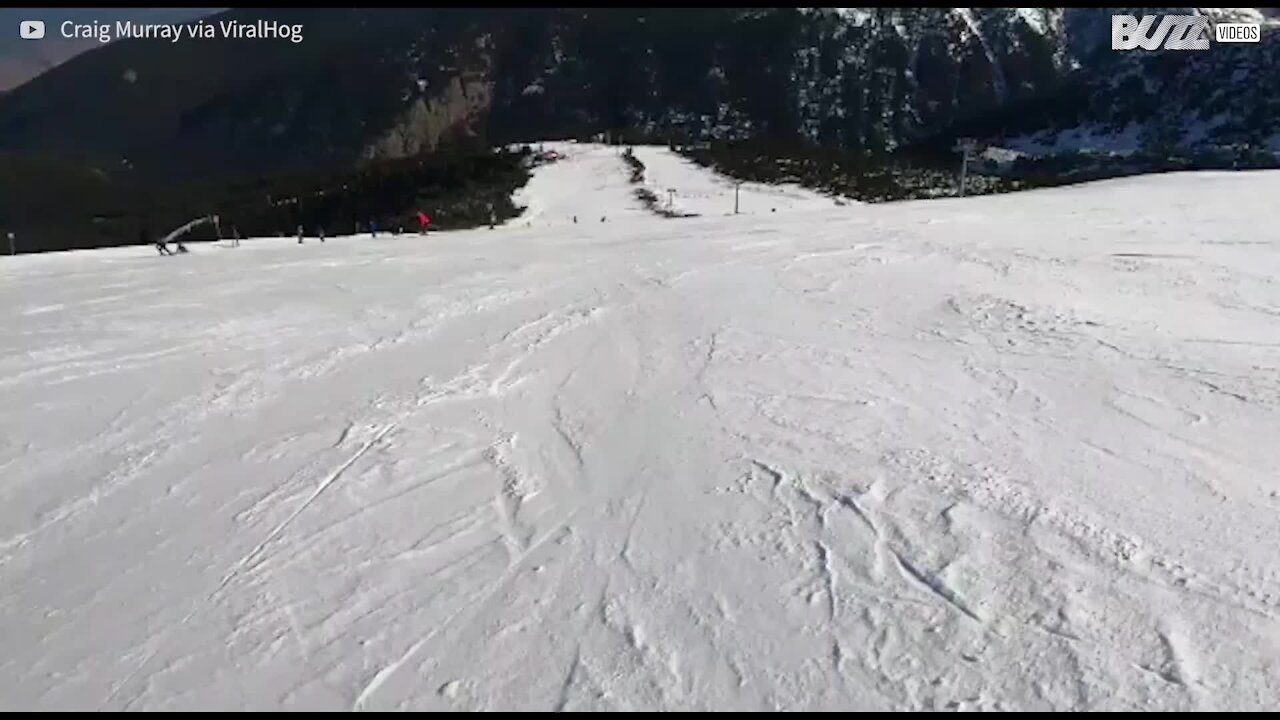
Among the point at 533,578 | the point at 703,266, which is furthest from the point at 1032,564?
the point at 703,266

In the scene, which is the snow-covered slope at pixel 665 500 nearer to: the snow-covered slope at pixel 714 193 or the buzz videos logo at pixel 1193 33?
the snow-covered slope at pixel 714 193

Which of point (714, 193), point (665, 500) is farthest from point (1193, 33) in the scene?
point (665, 500)

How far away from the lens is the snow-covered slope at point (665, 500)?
468cm

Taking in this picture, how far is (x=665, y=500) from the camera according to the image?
6422 mm

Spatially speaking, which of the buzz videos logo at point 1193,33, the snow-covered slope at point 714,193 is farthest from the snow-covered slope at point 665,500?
the buzz videos logo at point 1193,33

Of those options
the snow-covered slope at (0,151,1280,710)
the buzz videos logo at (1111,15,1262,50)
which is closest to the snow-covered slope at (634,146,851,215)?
the snow-covered slope at (0,151,1280,710)

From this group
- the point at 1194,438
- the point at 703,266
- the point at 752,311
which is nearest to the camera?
the point at 1194,438

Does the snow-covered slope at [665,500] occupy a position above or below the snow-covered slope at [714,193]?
below

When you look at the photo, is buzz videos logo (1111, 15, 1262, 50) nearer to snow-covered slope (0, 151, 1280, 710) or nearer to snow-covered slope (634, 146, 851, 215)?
snow-covered slope (634, 146, 851, 215)

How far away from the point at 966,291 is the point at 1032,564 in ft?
24.2

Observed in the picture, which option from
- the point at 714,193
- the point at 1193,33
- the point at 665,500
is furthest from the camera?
the point at 1193,33

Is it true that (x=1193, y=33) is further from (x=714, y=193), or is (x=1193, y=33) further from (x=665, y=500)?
(x=665, y=500)

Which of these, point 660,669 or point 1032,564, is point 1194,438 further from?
point 660,669

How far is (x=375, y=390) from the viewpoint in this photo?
9.22 m
